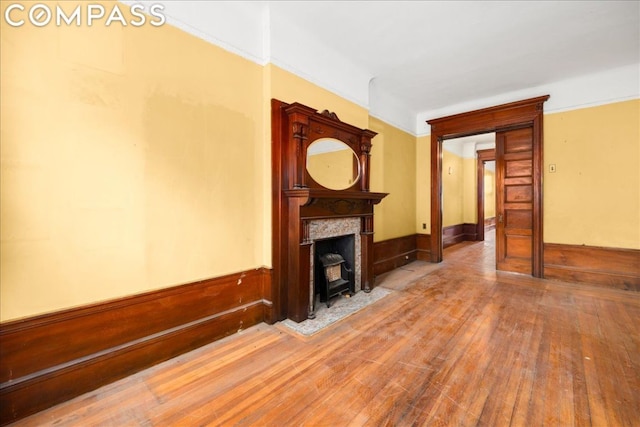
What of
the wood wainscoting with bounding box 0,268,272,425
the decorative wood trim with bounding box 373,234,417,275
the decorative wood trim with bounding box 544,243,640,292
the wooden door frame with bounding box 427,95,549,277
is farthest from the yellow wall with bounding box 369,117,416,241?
the wood wainscoting with bounding box 0,268,272,425

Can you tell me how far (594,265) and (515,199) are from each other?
132 cm

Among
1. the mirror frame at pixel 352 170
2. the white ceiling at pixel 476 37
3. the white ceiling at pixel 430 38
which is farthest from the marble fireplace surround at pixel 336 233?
the white ceiling at pixel 476 37

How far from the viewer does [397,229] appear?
4.79 m

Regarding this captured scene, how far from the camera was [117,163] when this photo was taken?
1.77m

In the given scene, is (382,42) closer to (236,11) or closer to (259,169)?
(236,11)

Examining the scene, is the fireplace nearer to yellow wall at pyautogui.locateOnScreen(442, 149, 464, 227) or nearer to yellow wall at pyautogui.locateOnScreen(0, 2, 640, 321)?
yellow wall at pyautogui.locateOnScreen(0, 2, 640, 321)

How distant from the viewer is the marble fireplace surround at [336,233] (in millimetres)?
2730

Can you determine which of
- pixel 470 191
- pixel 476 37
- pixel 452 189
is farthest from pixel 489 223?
pixel 476 37

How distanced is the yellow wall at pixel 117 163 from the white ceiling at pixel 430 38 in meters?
0.45

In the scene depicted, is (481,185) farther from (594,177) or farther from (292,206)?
(292,206)

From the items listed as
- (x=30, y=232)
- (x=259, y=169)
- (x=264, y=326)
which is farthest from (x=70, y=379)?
(x=259, y=169)

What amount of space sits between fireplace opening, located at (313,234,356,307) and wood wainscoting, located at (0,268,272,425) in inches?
37.4

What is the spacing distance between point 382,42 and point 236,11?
1.62 metres

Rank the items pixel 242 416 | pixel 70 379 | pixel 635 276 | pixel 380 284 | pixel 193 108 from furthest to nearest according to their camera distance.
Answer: pixel 380 284 → pixel 635 276 → pixel 193 108 → pixel 70 379 → pixel 242 416
